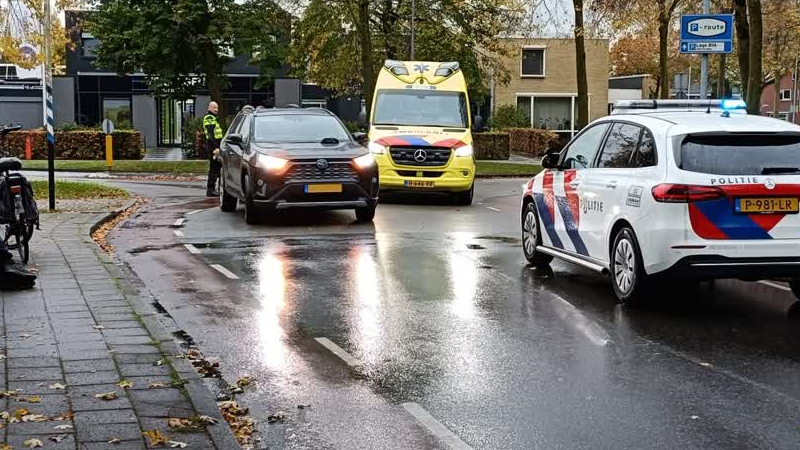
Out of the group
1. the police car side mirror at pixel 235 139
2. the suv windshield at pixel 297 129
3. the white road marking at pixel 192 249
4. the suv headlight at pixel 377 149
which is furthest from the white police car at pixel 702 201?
the suv headlight at pixel 377 149

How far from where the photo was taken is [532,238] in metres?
11.8

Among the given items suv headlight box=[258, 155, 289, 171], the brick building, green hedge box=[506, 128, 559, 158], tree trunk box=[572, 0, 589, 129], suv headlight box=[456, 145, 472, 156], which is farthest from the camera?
the brick building

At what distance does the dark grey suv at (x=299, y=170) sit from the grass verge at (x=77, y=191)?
4823 mm

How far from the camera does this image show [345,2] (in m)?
35.7

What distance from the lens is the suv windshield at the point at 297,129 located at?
17.1m

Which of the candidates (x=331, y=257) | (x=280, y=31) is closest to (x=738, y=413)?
(x=331, y=257)

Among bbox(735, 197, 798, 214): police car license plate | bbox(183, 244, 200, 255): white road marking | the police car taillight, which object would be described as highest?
the police car taillight

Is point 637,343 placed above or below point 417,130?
below

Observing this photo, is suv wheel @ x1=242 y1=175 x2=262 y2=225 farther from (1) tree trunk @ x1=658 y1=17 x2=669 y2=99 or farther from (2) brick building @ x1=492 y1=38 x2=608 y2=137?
(2) brick building @ x1=492 y1=38 x2=608 y2=137

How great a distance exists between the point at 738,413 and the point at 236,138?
12533mm

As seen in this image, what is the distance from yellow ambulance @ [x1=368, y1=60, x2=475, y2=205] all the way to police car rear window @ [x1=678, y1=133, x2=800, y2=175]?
11.5 m

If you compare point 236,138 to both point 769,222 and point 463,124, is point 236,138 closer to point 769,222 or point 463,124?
point 463,124

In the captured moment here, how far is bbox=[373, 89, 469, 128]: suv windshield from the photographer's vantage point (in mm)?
21500

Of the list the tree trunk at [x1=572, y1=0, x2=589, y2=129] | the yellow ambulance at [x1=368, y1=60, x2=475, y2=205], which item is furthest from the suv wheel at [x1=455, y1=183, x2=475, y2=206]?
the tree trunk at [x1=572, y1=0, x2=589, y2=129]
